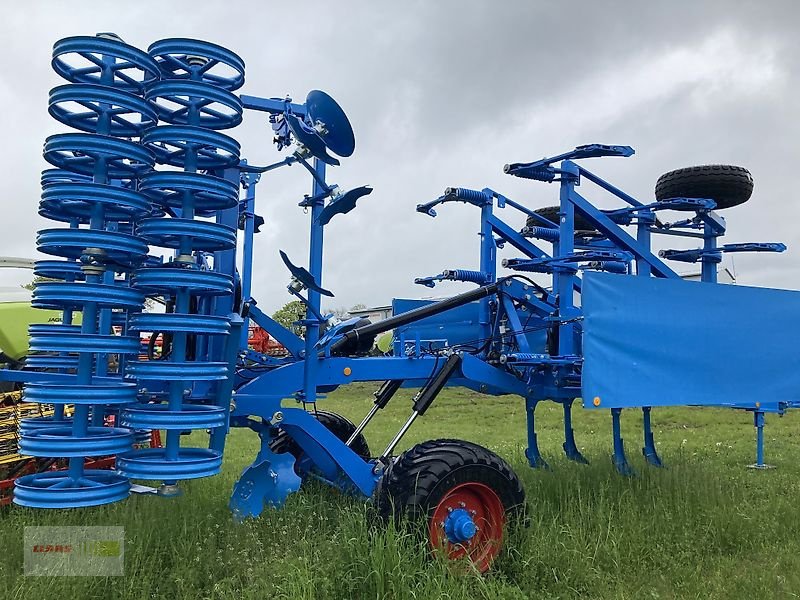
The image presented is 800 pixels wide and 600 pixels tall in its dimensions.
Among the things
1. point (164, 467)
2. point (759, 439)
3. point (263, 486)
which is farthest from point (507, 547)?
point (759, 439)

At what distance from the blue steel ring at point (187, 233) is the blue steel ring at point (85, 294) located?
377mm

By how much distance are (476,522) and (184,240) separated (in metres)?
2.74

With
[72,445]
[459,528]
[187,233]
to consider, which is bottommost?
[459,528]

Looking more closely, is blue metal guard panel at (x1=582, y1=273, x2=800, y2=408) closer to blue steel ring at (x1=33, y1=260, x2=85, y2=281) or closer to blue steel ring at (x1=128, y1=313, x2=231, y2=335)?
blue steel ring at (x1=128, y1=313, x2=231, y2=335)

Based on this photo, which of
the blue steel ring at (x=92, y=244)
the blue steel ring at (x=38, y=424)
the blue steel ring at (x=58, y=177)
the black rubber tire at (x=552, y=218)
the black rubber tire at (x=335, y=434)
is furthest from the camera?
the black rubber tire at (x=552, y=218)

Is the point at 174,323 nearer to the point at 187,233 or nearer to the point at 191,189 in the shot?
the point at 187,233

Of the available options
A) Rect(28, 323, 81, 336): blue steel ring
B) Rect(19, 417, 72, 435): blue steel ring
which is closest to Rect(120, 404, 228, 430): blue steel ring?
Rect(19, 417, 72, 435): blue steel ring

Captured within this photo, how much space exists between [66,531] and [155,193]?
2437mm

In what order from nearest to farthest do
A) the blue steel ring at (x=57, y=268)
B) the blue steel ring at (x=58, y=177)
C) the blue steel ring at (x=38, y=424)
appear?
the blue steel ring at (x=38, y=424) → the blue steel ring at (x=57, y=268) → the blue steel ring at (x=58, y=177)

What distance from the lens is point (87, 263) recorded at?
12.8 ft

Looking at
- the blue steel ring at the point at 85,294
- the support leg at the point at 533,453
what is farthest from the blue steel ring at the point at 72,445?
the support leg at the point at 533,453

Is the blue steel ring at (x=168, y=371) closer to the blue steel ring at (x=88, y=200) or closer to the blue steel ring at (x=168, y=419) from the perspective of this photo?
the blue steel ring at (x=168, y=419)

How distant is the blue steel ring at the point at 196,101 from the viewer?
13.2ft

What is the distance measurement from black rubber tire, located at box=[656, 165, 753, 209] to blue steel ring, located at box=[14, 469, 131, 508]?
6.57 metres
